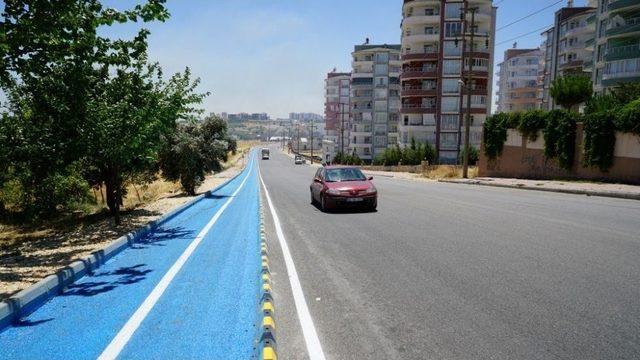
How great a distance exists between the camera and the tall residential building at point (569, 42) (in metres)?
70.9

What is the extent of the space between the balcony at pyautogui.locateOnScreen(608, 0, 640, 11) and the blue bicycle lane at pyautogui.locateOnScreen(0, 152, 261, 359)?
172 ft

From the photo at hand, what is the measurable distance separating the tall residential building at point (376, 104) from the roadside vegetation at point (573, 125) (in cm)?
5709

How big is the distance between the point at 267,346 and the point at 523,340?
2.58 meters

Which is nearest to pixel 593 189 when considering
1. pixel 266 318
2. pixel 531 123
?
pixel 531 123

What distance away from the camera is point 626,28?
45781mm

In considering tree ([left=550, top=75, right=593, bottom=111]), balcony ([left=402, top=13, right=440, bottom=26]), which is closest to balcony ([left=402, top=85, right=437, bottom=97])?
balcony ([left=402, top=13, right=440, bottom=26])

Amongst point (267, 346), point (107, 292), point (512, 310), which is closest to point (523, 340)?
point (512, 310)

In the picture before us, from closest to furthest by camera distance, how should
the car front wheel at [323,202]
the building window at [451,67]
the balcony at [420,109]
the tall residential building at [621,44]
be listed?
1. the car front wheel at [323,202]
2. the tall residential building at [621,44]
3. the building window at [451,67]
4. the balcony at [420,109]

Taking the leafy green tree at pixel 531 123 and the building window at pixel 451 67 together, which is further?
the building window at pixel 451 67

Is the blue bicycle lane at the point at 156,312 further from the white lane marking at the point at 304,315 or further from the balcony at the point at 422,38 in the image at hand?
the balcony at the point at 422,38

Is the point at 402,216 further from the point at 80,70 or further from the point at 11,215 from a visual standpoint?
the point at 11,215

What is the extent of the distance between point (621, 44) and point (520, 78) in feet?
260

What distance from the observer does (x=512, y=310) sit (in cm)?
544

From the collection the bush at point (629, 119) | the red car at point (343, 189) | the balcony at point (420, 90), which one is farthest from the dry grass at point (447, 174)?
the balcony at point (420, 90)
